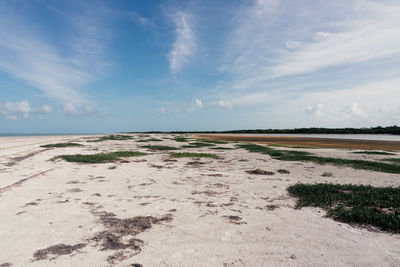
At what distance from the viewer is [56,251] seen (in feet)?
12.2

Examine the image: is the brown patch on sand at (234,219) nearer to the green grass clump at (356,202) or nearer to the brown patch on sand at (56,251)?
the green grass clump at (356,202)

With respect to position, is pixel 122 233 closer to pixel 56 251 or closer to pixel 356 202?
pixel 56 251

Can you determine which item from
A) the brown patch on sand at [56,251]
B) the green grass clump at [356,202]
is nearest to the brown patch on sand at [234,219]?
the green grass clump at [356,202]

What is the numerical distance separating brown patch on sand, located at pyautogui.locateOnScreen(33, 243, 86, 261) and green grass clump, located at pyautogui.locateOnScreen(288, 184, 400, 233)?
5.49 meters

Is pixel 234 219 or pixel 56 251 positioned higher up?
pixel 56 251

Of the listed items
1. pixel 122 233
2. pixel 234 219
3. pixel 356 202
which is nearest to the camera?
pixel 122 233

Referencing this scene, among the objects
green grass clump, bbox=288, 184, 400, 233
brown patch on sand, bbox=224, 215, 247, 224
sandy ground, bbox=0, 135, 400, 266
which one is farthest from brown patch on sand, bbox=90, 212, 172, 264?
green grass clump, bbox=288, 184, 400, 233

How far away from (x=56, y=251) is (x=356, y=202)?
24.4ft

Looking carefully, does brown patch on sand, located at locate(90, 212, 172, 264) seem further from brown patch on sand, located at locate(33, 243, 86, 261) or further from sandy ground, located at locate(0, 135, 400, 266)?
brown patch on sand, located at locate(33, 243, 86, 261)

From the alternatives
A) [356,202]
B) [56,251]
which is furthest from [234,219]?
[356,202]

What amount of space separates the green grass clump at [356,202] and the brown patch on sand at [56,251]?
5.49m

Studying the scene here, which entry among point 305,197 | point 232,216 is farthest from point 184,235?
point 305,197

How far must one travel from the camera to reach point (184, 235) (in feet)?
14.4

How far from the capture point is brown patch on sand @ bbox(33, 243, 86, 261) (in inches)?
141
